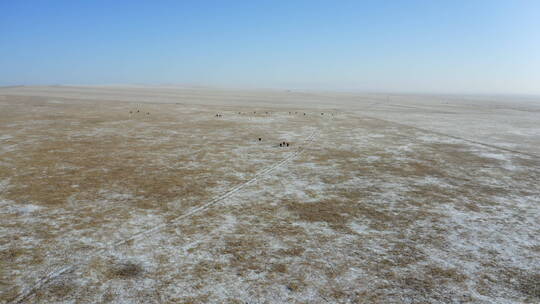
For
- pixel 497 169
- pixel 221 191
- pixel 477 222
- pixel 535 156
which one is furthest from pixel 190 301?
pixel 535 156

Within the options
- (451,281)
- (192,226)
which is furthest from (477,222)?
(192,226)

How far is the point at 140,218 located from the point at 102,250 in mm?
1780

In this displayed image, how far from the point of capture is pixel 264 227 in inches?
344

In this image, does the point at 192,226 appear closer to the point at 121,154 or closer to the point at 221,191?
the point at 221,191

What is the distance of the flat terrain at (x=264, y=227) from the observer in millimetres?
6207

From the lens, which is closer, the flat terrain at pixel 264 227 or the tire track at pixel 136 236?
the tire track at pixel 136 236

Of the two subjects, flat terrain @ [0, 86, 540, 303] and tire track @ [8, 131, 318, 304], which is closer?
tire track @ [8, 131, 318, 304]

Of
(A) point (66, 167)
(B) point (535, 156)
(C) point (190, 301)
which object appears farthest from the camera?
(B) point (535, 156)

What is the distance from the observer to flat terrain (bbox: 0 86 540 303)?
621 centimetres

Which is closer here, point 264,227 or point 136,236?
point 136,236

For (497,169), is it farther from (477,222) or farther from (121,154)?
(121,154)

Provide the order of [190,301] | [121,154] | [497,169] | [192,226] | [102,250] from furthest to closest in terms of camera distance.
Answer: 1. [121,154]
2. [497,169]
3. [192,226]
4. [102,250]
5. [190,301]

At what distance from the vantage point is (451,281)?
6469 mm

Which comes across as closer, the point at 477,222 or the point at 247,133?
the point at 477,222
